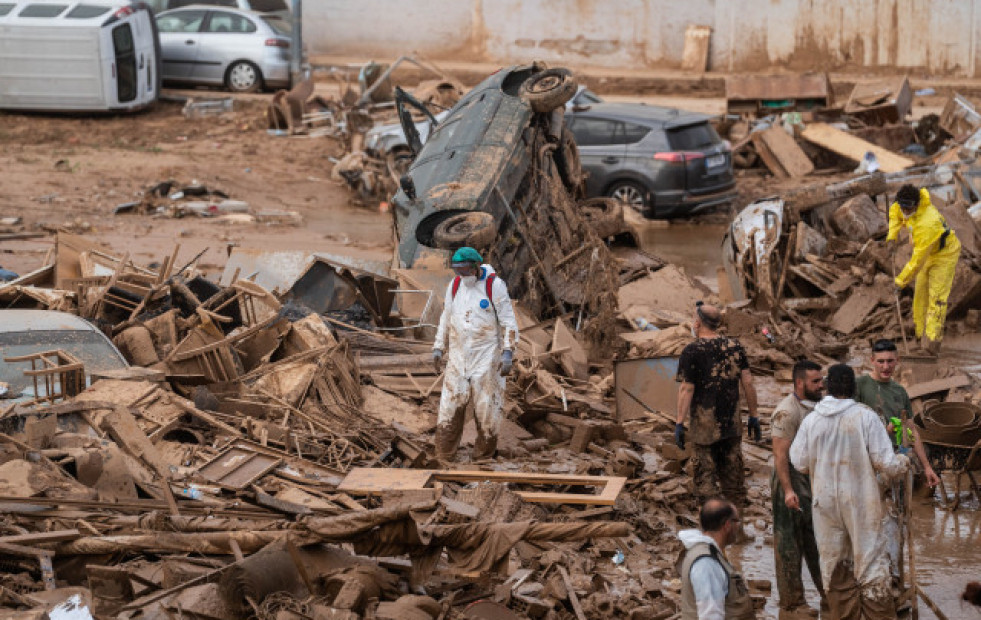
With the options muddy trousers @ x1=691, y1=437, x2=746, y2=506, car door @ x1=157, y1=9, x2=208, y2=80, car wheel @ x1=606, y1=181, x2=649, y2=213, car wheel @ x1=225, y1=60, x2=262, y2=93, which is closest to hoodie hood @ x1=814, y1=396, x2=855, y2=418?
muddy trousers @ x1=691, y1=437, x2=746, y2=506

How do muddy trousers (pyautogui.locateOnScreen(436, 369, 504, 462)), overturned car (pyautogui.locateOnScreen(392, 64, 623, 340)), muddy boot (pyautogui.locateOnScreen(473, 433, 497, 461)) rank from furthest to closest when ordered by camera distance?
overturned car (pyautogui.locateOnScreen(392, 64, 623, 340)), muddy boot (pyautogui.locateOnScreen(473, 433, 497, 461)), muddy trousers (pyautogui.locateOnScreen(436, 369, 504, 462))

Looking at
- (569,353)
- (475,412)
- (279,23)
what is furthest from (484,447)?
(279,23)

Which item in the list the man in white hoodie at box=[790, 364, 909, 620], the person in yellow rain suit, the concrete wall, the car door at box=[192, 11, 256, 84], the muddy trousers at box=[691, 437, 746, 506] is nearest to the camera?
the man in white hoodie at box=[790, 364, 909, 620]

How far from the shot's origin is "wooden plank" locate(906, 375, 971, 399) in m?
9.91

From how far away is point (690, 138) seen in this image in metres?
18.2

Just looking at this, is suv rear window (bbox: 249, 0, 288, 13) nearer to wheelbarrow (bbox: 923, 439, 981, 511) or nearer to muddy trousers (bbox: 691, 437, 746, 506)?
muddy trousers (bbox: 691, 437, 746, 506)

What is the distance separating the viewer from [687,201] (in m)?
18.2

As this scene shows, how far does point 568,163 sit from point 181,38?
14498mm

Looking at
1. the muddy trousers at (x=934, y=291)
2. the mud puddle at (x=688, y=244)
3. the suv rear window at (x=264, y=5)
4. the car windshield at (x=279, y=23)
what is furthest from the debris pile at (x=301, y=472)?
the suv rear window at (x=264, y=5)

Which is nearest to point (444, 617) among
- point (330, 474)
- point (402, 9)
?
point (330, 474)

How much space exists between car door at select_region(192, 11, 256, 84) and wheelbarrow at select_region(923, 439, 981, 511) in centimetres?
1855

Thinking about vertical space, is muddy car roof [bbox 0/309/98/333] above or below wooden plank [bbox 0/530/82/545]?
above

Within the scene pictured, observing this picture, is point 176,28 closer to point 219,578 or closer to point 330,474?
point 330,474

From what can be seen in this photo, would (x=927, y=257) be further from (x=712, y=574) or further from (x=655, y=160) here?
(x=712, y=574)
